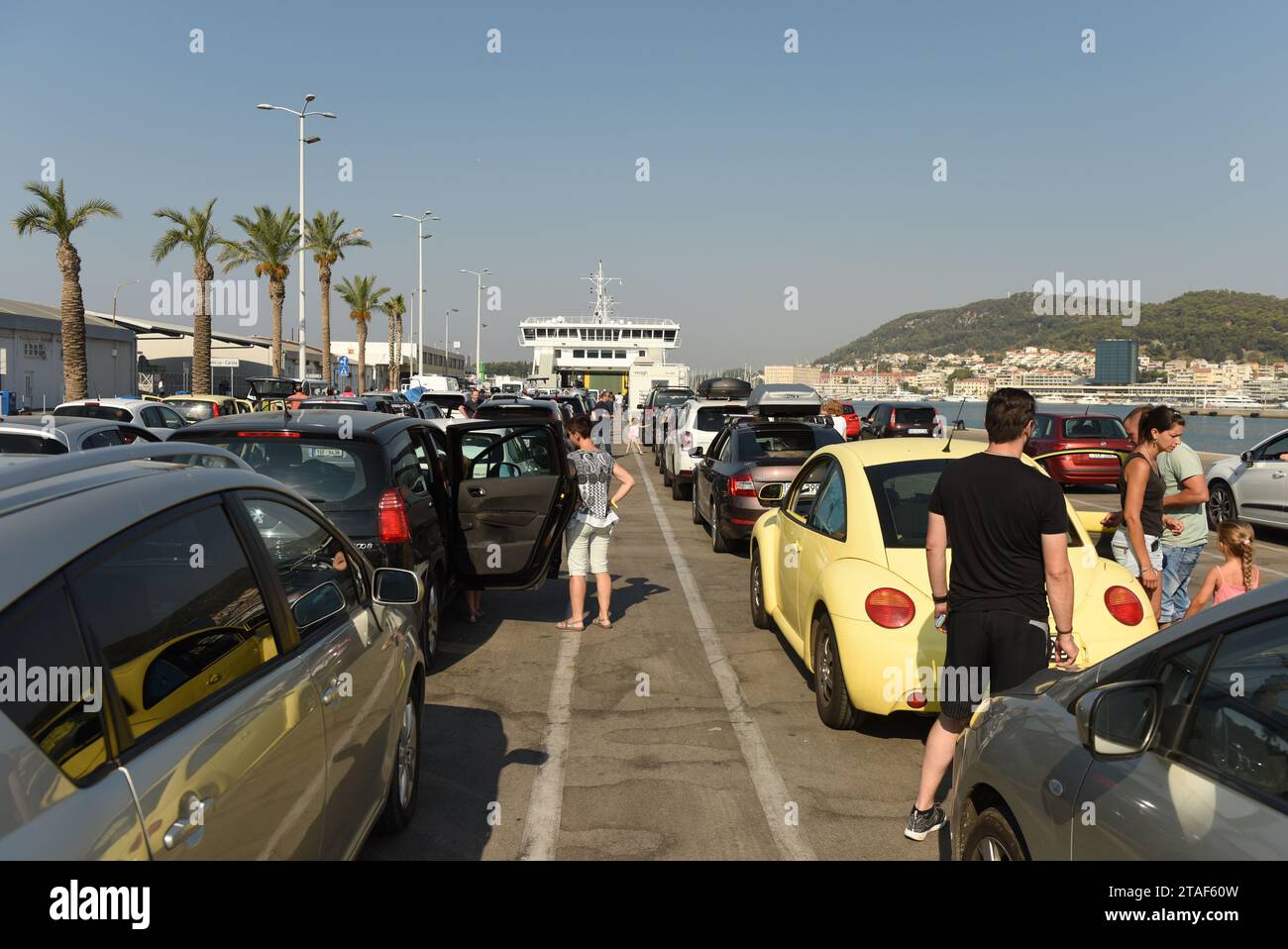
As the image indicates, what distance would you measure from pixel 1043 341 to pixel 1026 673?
11563 cm

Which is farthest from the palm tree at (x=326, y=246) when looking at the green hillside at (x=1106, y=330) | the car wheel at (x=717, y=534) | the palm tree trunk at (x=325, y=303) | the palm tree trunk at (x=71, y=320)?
the green hillside at (x=1106, y=330)

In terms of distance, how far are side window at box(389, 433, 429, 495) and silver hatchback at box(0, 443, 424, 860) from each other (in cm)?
329

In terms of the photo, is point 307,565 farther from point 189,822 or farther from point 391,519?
point 391,519

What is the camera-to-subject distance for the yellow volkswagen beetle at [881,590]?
549 cm

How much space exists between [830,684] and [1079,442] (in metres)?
18.5

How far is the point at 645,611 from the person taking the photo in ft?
31.1

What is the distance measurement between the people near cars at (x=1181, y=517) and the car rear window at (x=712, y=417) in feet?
38.1

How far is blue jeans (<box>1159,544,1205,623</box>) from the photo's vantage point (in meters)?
7.48

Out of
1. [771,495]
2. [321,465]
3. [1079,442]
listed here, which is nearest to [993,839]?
[321,465]

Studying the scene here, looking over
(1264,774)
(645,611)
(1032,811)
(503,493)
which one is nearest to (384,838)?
(1032,811)

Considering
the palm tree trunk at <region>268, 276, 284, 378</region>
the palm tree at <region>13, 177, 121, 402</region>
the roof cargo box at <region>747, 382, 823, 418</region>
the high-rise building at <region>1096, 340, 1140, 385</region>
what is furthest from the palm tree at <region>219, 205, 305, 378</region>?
the high-rise building at <region>1096, 340, 1140, 385</region>

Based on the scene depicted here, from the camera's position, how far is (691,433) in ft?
61.6

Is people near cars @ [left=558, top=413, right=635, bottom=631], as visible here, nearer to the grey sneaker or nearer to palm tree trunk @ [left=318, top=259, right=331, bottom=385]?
the grey sneaker
